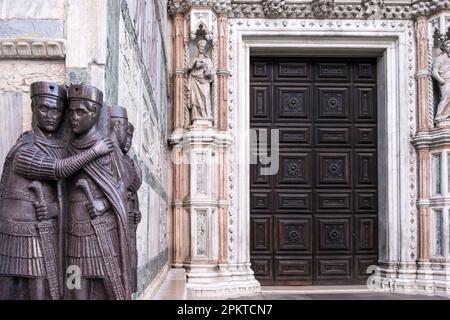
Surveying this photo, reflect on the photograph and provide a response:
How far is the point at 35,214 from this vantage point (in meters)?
2.18

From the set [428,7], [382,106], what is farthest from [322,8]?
[382,106]

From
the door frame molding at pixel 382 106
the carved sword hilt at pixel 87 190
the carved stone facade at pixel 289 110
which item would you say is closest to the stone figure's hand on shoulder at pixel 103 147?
the carved sword hilt at pixel 87 190

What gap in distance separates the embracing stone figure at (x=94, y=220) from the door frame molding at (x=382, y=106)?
18.0 ft

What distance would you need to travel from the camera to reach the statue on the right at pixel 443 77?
7621 millimetres

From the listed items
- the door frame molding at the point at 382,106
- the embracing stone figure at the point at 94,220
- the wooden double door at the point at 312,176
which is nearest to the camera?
the embracing stone figure at the point at 94,220

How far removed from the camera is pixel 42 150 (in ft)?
7.20

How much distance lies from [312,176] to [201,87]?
73.1 inches

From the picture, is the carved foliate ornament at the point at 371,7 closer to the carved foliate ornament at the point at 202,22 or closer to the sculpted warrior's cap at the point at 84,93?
the carved foliate ornament at the point at 202,22

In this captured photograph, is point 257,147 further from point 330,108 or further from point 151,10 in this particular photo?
point 151,10

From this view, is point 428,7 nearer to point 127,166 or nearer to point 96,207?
point 127,166

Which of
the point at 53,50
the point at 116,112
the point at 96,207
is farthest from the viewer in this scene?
the point at 53,50

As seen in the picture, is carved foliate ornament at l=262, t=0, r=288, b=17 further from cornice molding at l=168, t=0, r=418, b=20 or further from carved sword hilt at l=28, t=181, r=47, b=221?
carved sword hilt at l=28, t=181, r=47, b=221
